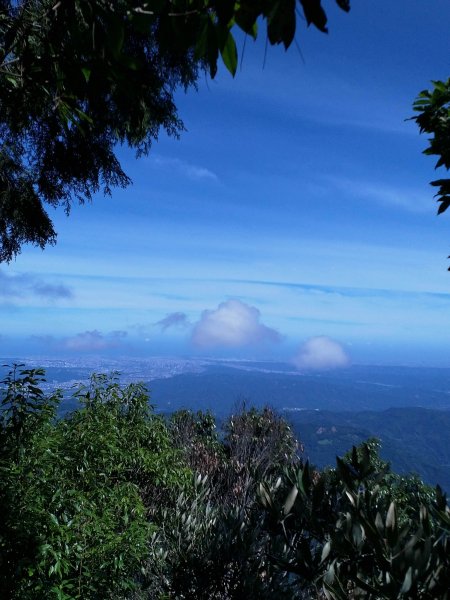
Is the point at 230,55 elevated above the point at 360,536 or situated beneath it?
elevated above

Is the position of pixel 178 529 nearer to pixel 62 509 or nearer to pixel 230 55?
pixel 62 509

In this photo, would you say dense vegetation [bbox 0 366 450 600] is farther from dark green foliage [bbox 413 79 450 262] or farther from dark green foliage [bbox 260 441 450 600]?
dark green foliage [bbox 413 79 450 262]

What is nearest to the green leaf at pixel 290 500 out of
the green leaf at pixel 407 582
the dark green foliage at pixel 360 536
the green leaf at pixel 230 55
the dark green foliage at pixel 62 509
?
the dark green foliage at pixel 360 536

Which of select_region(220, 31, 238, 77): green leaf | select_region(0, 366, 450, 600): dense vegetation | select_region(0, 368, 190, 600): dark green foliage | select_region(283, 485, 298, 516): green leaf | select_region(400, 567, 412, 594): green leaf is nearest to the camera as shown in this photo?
select_region(220, 31, 238, 77): green leaf

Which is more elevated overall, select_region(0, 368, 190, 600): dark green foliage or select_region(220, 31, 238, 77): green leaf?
select_region(220, 31, 238, 77): green leaf

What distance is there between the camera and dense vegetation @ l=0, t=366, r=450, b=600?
130 inches

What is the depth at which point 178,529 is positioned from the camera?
7.07 m

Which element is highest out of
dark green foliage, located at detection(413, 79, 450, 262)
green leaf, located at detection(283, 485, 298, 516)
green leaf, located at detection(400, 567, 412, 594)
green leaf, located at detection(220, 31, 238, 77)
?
dark green foliage, located at detection(413, 79, 450, 262)

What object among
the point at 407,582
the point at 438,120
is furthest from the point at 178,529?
the point at 438,120

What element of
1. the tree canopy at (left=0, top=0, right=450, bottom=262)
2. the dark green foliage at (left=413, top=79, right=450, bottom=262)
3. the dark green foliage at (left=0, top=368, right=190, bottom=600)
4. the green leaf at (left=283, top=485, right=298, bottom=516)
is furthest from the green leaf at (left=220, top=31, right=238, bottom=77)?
the dark green foliage at (left=0, top=368, right=190, bottom=600)

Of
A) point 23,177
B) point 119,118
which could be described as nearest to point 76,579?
point 23,177

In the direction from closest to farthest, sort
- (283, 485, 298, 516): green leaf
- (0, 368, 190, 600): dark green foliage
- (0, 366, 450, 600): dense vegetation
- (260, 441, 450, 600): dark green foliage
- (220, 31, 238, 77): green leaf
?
1. (220, 31, 238, 77): green leaf
2. (260, 441, 450, 600): dark green foliage
3. (0, 366, 450, 600): dense vegetation
4. (283, 485, 298, 516): green leaf
5. (0, 368, 190, 600): dark green foliage

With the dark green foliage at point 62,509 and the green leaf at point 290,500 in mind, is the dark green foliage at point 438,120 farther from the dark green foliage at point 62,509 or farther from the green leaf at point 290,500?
the dark green foliage at point 62,509

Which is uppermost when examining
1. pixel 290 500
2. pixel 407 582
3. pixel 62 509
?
pixel 407 582
